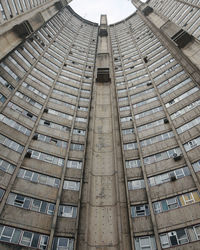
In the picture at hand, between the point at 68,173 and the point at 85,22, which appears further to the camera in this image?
the point at 85,22

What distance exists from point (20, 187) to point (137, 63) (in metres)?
30.9

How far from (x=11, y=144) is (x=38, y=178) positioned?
15.8ft

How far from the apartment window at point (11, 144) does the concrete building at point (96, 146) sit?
0.33 ft

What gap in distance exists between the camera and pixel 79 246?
57.3 feet

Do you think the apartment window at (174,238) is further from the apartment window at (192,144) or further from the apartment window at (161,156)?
the apartment window at (192,144)

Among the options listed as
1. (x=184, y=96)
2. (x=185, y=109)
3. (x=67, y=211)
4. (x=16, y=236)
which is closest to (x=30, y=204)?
(x=16, y=236)

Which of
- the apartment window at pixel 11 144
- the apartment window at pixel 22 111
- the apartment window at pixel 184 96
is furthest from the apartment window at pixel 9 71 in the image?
the apartment window at pixel 184 96

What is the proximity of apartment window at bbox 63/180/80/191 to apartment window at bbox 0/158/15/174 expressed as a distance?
564 centimetres

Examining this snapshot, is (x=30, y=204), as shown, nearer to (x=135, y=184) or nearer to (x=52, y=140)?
(x=52, y=140)

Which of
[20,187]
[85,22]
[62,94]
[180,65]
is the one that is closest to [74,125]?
[62,94]

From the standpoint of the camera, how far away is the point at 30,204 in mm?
19203

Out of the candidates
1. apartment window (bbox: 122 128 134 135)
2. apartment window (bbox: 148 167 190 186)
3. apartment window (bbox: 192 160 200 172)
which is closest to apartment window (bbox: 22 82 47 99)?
apartment window (bbox: 122 128 134 135)

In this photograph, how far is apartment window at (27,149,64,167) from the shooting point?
2284cm

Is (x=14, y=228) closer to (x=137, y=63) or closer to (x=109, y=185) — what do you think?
(x=109, y=185)
